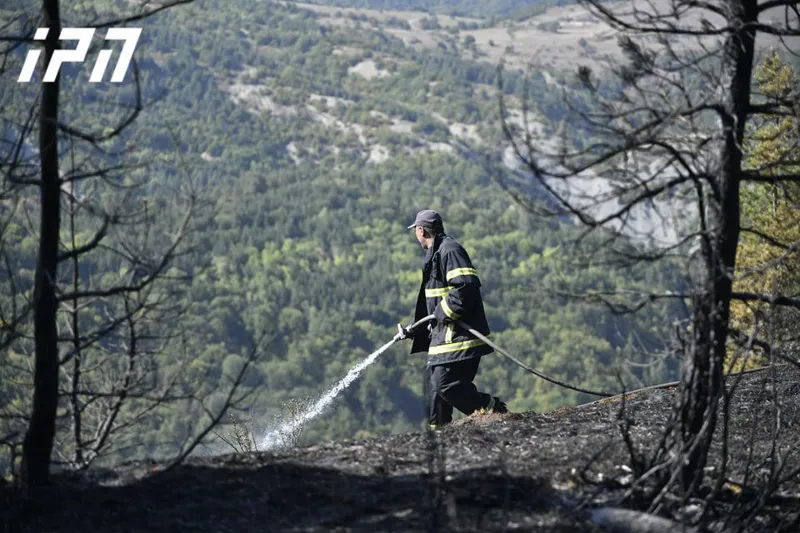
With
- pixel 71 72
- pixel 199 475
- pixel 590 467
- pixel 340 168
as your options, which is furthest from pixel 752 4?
pixel 340 168

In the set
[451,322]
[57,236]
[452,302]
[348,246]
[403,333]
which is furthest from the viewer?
[348,246]

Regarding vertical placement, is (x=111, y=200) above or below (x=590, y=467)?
above

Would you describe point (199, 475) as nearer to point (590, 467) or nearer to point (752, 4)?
point (590, 467)

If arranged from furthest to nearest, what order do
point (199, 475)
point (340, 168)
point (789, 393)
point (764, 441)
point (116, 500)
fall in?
point (340, 168) < point (789, 393) < point (764, 441) < point (199, 475) < point (116, 500)

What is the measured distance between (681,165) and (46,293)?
340 centimetres

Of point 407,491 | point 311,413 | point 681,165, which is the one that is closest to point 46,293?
point 407,491

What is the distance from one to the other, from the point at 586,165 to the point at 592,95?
0.41 metres

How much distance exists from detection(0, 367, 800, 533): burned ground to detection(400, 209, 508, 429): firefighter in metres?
2.03

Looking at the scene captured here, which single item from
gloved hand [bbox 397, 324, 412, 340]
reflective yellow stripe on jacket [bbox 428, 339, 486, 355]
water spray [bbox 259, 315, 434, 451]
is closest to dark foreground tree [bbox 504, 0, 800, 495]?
reflective yellow stripe on jacket [bbox 428, 339, 486, 355]

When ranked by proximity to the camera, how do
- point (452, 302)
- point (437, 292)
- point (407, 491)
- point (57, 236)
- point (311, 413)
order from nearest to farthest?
point (57, 236) → point (407, 491) → point (452, 302) → point (437, 292) → point (311, 413)

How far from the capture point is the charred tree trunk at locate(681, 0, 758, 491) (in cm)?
578

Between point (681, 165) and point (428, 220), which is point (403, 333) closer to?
point (428, 220)

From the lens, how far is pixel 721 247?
6023 mm

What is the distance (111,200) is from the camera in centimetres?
589
